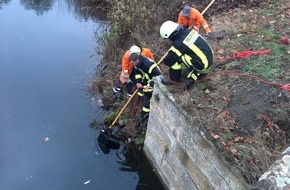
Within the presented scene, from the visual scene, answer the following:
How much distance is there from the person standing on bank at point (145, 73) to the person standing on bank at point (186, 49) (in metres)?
1.20

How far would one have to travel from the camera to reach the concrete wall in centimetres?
651

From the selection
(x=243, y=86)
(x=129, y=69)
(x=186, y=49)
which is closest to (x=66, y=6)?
(x=129, y=69)

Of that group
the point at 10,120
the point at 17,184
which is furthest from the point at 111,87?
the point at 17,184

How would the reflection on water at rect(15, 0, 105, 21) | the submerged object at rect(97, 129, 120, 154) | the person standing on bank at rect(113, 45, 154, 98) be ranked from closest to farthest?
1. the person standing on bank at rect(113, 45, 154, 98)
2. the submerged object at rect(97, 129, 120, 154)
3. the reflection on water at rect(15, 0, 105, 21)

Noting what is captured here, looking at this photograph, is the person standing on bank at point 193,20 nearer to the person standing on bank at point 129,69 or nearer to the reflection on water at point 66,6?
the person standing on bank at point 129,69

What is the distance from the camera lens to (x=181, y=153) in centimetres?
773

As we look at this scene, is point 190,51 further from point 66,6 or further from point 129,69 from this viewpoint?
point 66,6

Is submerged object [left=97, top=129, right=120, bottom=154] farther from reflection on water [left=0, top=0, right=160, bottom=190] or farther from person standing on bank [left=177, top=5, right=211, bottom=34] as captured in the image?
person standing on bank [left=177, top=5, right=211, bottom=34]

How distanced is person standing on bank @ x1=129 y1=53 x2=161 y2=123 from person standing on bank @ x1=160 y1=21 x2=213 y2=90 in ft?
3.94

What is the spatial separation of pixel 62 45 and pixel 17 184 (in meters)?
6.80

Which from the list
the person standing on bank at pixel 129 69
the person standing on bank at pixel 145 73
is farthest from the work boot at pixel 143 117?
the person standing on bank at pixel 129 69

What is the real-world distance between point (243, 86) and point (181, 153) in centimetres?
192

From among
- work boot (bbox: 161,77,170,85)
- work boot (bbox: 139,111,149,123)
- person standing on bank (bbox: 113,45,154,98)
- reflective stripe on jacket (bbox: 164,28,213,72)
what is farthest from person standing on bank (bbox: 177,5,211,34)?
reflective stripe on jacket (bbox: 164,28,213,72)

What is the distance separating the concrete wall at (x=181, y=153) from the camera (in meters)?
6.51
